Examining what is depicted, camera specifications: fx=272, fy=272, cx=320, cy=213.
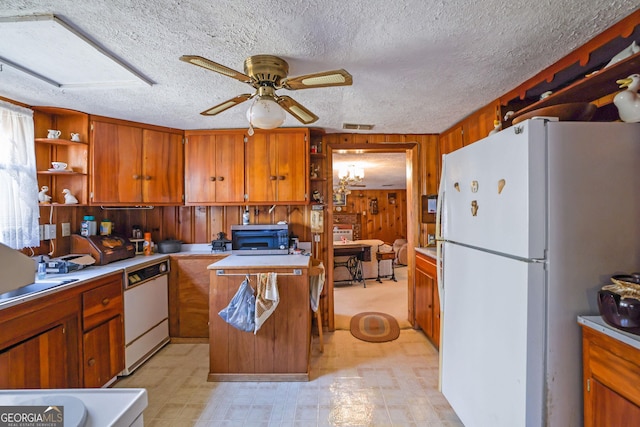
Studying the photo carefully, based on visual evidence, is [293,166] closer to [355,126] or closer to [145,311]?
[355,126]

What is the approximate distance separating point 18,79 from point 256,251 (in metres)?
2.09

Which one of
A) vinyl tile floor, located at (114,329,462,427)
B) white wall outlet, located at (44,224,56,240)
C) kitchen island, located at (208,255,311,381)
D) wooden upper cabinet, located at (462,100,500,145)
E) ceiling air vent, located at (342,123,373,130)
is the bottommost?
vinyl tile floor, located at (114,329,462,427)

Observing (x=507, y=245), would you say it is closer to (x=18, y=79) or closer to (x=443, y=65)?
(x=443, y=65)

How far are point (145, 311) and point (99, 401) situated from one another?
2093 mm

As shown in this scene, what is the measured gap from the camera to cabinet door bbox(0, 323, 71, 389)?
55.4 inches

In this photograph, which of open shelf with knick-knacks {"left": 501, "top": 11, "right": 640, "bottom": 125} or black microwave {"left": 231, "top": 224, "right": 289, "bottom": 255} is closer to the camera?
open shelf with knick-knacks {"left": 501, "top": 11, "right": 640, "bottom": 125}

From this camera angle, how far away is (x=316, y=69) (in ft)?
5.36

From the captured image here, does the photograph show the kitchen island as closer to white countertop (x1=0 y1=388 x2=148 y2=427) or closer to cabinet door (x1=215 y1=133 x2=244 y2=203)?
cabinet door (x1=215 y1=133 x2=244 y2=203)

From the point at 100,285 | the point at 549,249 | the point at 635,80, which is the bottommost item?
the point at 100,285

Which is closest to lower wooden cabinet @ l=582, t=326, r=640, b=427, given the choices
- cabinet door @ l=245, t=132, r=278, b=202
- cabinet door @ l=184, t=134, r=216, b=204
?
cabinet door @ l=245, t=132, r=278, b=202

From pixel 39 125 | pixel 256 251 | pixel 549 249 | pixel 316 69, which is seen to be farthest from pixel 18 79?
pixel 549 249

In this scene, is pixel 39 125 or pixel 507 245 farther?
pixel 39 125

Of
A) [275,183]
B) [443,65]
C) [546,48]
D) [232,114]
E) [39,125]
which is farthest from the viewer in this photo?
[275,183]
